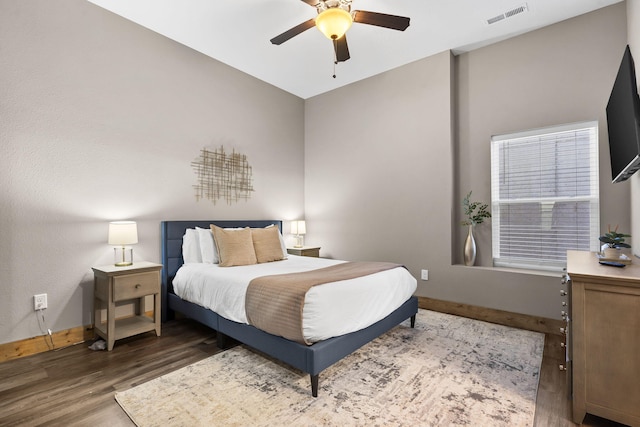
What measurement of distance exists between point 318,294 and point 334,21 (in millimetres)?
2044

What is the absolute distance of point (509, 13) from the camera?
120 inches

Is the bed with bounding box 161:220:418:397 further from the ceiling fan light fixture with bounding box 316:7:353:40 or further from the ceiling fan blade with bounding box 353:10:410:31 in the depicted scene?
the ceiling fan blade with bounding box 353:10:410:31

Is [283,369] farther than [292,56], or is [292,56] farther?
[292,56]

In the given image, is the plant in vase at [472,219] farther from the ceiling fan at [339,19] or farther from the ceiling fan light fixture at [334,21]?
the ceiling fan light fixture at [334,21]

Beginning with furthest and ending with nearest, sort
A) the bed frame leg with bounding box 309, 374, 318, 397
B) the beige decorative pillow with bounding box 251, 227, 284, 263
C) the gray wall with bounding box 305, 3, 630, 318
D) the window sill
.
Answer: the beige decorative pillow with bounding box 251, 227, 284, 263
the window sill
the gray wall with bounding box 305, 3, 630, 318
the bed frame leg with bounding box 309, 374, 318, 397

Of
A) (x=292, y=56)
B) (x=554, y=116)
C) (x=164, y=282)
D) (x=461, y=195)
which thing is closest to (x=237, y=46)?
(x=292, y=56)

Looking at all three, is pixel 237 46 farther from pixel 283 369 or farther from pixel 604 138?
pixel 604 138

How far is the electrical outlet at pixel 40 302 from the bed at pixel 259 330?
0.98 meters

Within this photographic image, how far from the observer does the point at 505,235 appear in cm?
361

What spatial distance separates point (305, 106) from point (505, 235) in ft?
12.2

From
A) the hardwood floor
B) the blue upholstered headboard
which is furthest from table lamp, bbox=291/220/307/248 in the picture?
the hardwood floor

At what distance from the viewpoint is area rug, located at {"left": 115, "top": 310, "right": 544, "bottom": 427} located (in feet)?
5.78

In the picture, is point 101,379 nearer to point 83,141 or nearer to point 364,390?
point 364,390

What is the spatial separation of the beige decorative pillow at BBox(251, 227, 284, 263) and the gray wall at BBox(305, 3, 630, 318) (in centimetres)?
139
